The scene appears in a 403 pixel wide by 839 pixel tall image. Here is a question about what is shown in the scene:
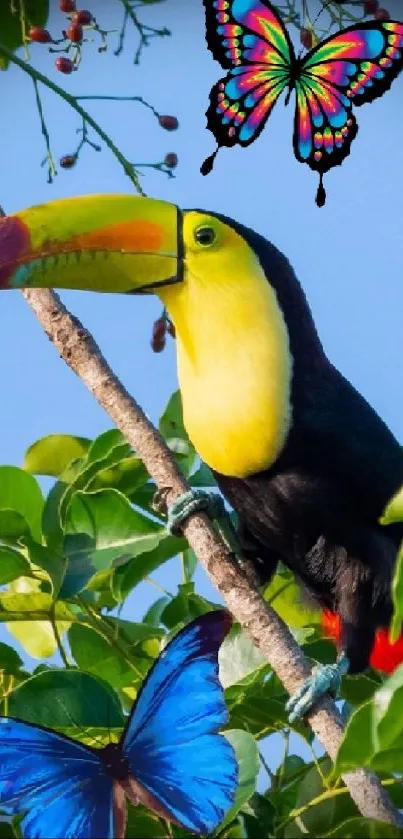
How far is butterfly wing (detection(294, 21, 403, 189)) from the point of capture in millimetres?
1508

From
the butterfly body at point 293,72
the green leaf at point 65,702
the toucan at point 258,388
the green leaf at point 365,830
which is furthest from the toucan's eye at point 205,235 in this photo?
the green leaf at point 365,830

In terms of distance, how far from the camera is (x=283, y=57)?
158cm

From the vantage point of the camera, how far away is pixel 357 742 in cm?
60

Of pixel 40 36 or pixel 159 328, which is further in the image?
pixel 40 36

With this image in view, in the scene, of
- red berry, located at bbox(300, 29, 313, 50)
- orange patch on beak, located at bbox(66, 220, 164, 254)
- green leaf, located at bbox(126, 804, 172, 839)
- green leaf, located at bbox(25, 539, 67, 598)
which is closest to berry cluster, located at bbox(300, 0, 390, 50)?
red berry, located at bbox(300, 29, 313, 50)

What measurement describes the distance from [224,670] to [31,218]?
50 cm

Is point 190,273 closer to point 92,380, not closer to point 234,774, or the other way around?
point 92,380

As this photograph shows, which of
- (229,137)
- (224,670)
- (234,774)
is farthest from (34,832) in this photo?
(229,137)

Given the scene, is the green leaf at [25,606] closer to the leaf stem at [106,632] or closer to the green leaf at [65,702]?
the leaf stem at [106,632]

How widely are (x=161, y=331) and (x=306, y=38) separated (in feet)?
1.54

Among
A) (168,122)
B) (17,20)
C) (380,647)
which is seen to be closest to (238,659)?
(380,647)


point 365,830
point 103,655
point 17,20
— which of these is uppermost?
point 17,20

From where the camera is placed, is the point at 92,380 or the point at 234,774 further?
the point at 92,380

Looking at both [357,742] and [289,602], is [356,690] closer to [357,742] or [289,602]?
[289,602]
